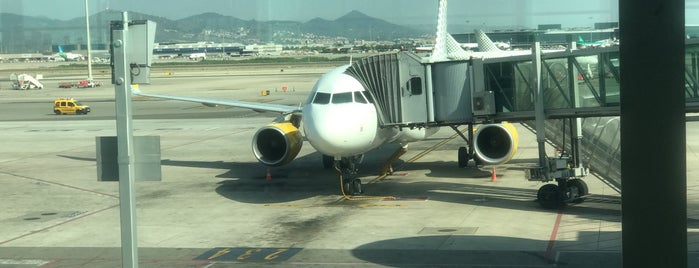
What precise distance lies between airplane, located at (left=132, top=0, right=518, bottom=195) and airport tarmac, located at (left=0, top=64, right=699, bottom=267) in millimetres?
1005

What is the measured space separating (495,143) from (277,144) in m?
7.22

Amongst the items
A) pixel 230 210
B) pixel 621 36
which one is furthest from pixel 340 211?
pixel 621 36

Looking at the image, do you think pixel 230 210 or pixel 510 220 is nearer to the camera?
pixel 510 220

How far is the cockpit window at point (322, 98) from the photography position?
26219 mm

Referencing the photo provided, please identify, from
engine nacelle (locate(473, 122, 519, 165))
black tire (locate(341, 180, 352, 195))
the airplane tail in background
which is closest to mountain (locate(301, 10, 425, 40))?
the airplane tail in background

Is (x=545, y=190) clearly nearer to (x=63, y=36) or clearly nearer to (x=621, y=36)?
(x=621, y=36)

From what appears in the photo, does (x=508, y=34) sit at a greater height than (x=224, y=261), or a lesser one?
greater

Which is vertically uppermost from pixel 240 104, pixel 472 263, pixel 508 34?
pixel 508 34

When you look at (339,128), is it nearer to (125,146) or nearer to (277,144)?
(277,144)

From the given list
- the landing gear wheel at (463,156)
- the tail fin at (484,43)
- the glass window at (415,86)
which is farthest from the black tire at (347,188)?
the tail fin at (484,43)

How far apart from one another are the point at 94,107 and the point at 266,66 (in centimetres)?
8034

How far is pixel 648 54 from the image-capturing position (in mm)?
6746

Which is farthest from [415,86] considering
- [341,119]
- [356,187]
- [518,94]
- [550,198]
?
[550,198]

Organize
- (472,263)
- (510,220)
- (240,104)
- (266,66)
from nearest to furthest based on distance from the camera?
(472,263) < (510,220) < (240,104) < (266,66)
